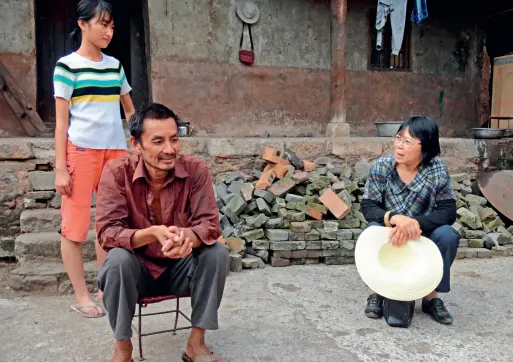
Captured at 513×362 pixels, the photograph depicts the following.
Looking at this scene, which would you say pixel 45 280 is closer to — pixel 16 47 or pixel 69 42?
pixel 16 47

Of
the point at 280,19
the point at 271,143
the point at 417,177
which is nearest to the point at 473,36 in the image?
the point at 280,19

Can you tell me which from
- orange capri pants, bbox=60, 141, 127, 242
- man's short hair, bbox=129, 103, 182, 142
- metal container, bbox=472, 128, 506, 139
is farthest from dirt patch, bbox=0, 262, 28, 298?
metal container, bbox=472, 128, 506, 139

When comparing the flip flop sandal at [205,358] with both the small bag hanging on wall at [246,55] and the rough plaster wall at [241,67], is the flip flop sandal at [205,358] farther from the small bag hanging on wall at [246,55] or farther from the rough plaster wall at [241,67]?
the small bag hanging on wall at [246,55]

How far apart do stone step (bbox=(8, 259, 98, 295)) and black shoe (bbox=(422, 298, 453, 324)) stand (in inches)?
90.5

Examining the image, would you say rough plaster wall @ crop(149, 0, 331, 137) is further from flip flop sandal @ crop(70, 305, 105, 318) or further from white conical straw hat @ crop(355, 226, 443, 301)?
white conical straw hat @ crop(355, 226, 443, 301)

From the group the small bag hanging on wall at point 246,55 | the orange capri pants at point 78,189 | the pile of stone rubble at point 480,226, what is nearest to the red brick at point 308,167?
the pile of stone rubble at point 480,226

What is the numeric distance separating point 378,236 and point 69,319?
1.94 metres

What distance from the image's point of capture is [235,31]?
25.5 feet

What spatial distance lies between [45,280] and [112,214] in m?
1.59

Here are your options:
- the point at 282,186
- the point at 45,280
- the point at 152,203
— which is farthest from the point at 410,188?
the point at 45,280

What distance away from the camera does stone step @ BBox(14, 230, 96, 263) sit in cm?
378

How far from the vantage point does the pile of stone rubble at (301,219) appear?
4.29 meters

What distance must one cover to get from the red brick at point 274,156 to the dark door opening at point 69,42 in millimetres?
3267

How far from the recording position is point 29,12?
6.66 meters
